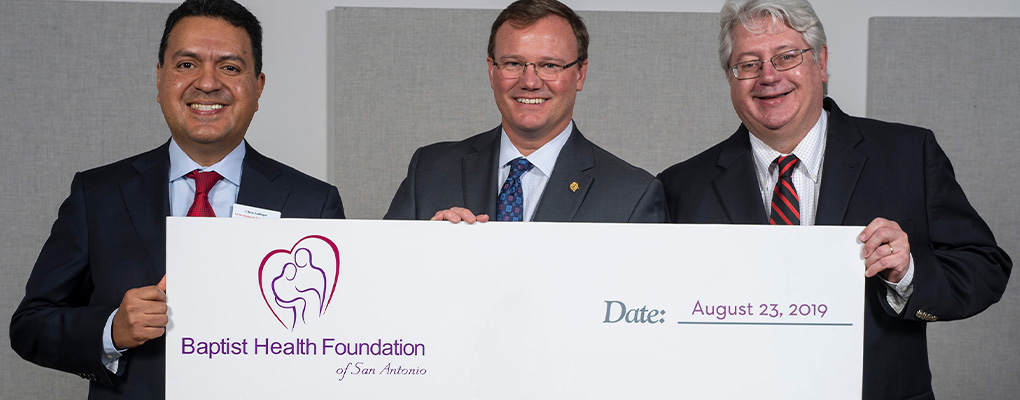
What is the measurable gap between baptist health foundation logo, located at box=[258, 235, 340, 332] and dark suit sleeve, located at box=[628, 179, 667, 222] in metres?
0.86

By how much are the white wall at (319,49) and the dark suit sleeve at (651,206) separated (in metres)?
2.04

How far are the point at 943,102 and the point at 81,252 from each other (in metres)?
4.16

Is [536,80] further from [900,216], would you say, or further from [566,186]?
[900,216]

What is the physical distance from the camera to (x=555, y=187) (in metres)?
2.35

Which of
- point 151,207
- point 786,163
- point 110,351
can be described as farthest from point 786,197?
point 110,351

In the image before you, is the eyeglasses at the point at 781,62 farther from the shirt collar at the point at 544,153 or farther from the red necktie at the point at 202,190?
the red necktie at the point at 202,190

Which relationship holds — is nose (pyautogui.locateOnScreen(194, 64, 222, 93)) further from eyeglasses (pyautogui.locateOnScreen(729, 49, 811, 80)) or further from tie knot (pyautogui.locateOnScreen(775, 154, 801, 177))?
tie knot (pyautogui.locateOnScreen(775, 154, 801, 177))

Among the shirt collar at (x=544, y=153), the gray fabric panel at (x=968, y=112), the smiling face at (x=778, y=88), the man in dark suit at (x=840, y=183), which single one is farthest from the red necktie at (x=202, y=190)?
the gray fabric panel at (x=968, y=112)

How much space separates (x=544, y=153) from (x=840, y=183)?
87 cm

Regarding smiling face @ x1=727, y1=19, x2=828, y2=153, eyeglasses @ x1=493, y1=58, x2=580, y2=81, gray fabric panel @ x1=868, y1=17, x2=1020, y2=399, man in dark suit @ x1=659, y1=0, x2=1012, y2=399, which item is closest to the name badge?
eyeglasses @ x1=493, y1=58, x2=580, y2=81

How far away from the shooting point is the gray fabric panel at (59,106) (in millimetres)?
4168

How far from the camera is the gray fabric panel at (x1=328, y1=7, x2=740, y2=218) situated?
4230mm

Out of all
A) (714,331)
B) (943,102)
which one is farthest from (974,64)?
(714,331)

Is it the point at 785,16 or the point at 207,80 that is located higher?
the point at 785,16
